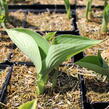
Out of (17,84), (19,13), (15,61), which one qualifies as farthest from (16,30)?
(19,13)

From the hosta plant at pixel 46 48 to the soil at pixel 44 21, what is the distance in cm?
92

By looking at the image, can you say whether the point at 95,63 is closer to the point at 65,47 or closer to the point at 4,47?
the point at 65,47

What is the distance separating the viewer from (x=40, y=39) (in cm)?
144

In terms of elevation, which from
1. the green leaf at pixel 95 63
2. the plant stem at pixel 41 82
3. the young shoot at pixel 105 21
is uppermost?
the young shoot at pixel 105 21

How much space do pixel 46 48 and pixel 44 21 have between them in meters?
1.07

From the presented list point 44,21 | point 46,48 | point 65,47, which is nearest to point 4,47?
point 44,21

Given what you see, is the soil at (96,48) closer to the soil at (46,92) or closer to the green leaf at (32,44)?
the soil at (46,92)

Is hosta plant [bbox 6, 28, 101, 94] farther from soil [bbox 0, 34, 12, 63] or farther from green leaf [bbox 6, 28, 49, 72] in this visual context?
soil [bbox 0, 34, 12, 63]

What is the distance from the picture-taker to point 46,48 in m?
1.44

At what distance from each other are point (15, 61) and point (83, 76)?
1.51ft

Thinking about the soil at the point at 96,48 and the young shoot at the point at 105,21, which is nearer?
the soil at the point at 96,48

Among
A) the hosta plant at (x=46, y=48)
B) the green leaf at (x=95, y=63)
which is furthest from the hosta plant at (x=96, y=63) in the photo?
the hosta plant at (x=46, y=48)

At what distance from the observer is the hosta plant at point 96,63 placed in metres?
→ 1.50

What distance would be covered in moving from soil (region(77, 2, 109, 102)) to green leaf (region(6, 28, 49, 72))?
1.01ft
